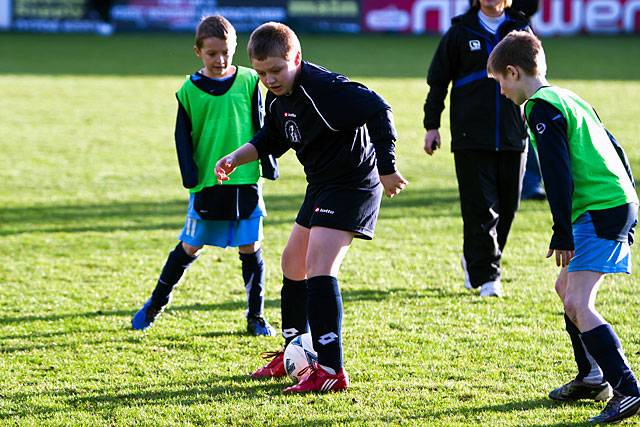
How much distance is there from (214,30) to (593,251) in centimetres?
237

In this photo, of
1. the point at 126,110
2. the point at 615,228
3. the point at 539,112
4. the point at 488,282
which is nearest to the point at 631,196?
the point at 615,228

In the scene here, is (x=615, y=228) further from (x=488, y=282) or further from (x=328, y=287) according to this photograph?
(x=488, y=282)

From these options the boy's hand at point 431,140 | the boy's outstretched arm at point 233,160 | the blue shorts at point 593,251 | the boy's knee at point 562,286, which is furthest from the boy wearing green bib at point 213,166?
the blue shorts at point 593,251

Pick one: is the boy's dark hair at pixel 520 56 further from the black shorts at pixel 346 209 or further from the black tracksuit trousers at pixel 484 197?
the black tracksuit trousers at pixel 484 197

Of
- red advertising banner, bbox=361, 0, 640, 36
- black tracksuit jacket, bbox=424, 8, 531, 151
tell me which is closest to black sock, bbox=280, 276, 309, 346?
black tracksuit jacket, bbox=424, 8, 531, 151

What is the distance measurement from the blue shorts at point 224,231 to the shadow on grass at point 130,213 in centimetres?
295

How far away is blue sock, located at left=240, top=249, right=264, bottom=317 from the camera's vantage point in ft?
19.1

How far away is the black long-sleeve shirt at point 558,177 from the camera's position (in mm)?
4113

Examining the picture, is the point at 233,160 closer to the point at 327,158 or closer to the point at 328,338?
the point at 327,158

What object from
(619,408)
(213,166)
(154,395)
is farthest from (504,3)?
(154,395)

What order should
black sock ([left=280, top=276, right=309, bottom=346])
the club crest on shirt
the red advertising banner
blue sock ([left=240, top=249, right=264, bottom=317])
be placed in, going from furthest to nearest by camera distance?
the red advertising banner, blue sock ([left=240, top=249, right=264, bottom=317]), black sock ([left=280, top=276, right=309, bottom=346]), the club crest on shirt

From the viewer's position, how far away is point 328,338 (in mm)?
4711

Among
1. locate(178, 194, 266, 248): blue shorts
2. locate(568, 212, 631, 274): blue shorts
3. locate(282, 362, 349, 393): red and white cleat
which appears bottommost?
locate(282, 362, 349, 393): red and white cleat

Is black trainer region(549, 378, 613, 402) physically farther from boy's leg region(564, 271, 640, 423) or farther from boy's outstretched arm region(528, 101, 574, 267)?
boy's outstretched arm region(528, 101, 574, 267)
